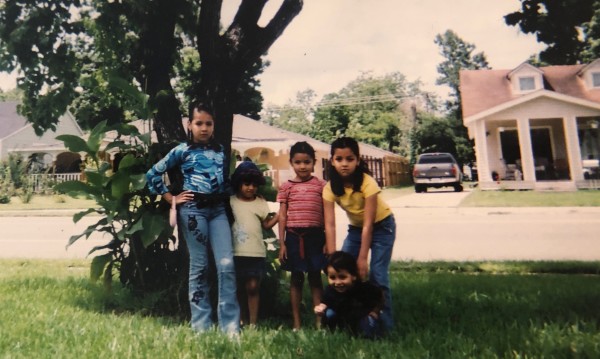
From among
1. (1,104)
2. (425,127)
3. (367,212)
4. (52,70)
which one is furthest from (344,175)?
(1,104)

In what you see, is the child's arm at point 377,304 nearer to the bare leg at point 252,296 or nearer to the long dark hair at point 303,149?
the bare leg at point 252,296

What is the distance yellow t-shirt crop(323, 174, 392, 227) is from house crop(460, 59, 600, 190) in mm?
18622

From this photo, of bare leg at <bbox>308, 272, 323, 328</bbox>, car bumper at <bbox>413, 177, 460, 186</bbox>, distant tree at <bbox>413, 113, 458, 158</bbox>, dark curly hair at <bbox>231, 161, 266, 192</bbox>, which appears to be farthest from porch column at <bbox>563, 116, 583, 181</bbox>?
dark curly hair at <bbox>231, 161, 266, 192</bbox>

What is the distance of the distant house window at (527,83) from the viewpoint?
24.0 metres

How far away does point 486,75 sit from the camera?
26.3 m

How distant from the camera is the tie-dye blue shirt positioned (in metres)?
3.27

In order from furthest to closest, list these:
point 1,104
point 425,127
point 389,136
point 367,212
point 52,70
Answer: point 389,136, point 1,104, point 425,127, point 52,70, point 367,212

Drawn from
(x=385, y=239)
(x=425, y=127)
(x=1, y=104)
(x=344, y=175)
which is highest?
(x=1, y=104)

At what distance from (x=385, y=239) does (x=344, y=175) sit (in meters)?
0.55

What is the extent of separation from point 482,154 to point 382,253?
1966 centimetres

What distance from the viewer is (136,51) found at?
515 cm

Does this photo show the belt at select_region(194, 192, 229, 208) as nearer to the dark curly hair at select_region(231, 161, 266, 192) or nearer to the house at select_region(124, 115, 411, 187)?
the dark curly hair at select_region(231, 161, 266, 192)

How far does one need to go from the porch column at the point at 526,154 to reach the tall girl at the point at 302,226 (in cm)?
1940

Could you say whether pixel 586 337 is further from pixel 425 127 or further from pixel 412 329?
pixel 425 127
